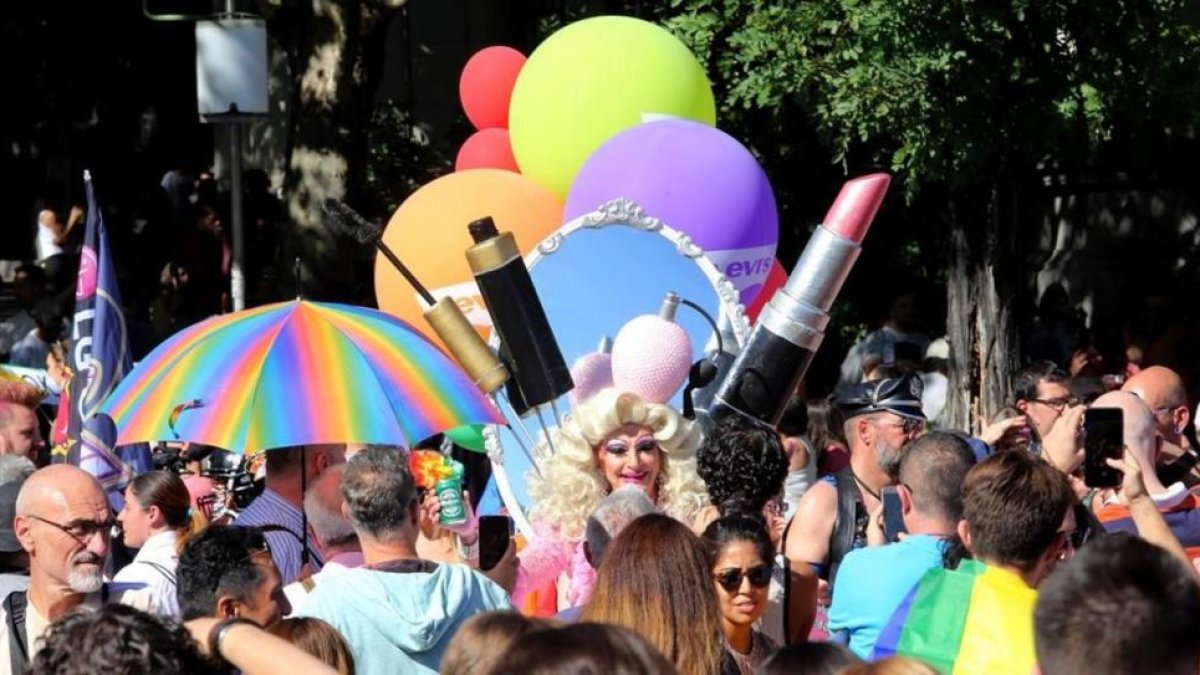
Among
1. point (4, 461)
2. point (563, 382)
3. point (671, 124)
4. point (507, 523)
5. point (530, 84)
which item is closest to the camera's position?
point (507, 523)

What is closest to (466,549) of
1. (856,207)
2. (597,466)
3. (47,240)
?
(597,466)

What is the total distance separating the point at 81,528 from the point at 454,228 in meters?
3.79

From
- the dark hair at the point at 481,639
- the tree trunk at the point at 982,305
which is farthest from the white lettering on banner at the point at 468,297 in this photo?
the dark hair at the point at 481,639

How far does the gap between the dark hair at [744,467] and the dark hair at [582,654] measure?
10.6ft

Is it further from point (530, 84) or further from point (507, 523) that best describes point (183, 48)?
point (507, 523)

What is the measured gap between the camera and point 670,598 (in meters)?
4.48

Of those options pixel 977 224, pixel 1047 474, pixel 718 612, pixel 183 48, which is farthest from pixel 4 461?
pixel 183 48

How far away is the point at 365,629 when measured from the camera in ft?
16.4

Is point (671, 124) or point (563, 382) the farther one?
point (671, 124)

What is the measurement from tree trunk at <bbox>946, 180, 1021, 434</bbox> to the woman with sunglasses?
22.2 ft

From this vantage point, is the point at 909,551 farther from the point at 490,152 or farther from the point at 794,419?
the point at 490,152

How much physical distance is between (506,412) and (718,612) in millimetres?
3514

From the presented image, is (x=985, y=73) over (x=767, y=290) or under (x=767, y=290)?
over

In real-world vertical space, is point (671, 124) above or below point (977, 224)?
above
